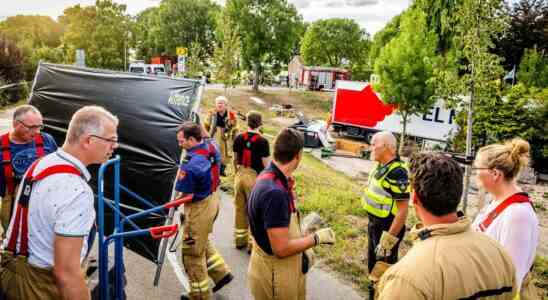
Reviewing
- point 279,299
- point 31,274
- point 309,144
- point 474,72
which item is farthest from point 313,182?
point 309,144

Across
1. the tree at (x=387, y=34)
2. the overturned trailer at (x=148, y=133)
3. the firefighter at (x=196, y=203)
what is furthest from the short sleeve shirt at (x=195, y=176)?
the tree at (x=387, y=34)

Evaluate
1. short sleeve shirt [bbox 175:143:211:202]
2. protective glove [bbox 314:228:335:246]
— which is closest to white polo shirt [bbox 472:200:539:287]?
protective glove [bbox 314:228:335:246]

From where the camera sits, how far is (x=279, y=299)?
306 cm

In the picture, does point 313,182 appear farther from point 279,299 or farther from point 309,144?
point 309,144

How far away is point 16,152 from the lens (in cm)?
452

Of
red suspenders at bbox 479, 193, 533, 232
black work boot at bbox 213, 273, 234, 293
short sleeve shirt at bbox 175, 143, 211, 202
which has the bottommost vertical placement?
black work boot at bbox 213, 273, 234, 293

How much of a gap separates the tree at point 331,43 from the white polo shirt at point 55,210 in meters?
69.8

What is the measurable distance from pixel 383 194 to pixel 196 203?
2058 mm

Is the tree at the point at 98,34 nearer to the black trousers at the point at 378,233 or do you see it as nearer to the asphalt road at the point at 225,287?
the asphalt road at the point at 225,287

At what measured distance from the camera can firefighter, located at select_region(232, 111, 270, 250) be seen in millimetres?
6027

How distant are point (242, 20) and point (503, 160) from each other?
134ft

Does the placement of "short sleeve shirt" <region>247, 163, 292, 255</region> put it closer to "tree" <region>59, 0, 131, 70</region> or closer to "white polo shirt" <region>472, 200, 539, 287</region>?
"white polo shirt" <region>472, 200, 539, 287</region>

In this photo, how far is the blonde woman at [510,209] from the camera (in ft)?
9.28

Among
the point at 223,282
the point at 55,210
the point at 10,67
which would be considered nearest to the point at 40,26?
the point at 10,67
